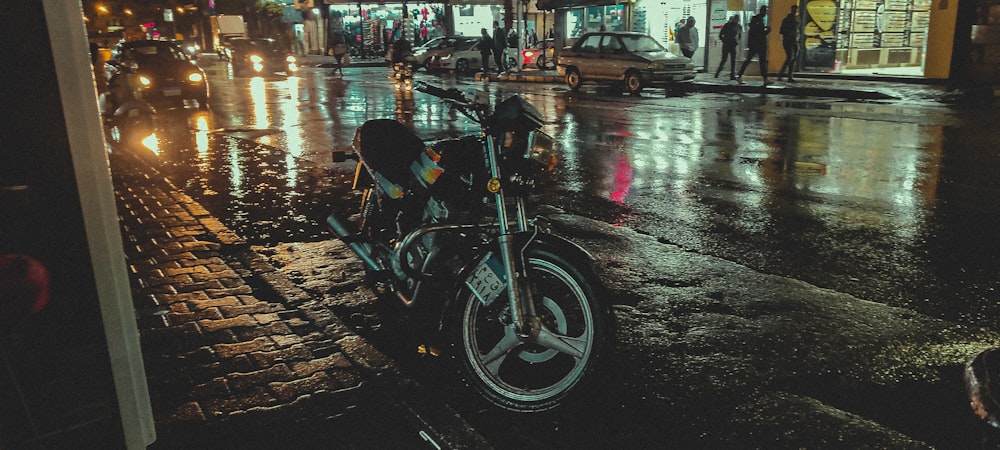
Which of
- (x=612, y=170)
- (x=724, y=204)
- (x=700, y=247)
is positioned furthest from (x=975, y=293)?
(x=612, y=170)

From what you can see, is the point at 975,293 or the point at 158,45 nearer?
the point at 975,293

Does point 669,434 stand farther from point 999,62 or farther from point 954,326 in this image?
point 999,62

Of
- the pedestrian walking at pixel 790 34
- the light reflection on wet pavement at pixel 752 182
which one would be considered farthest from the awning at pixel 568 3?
the light reflection on wet pavement at pixel 752 182

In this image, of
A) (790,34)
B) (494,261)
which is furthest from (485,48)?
(494,261)

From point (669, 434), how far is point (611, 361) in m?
0.40

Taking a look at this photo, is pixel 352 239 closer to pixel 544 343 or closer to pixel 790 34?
pixel 544 343

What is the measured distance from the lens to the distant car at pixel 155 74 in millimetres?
17031

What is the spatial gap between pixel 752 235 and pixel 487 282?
3887mm

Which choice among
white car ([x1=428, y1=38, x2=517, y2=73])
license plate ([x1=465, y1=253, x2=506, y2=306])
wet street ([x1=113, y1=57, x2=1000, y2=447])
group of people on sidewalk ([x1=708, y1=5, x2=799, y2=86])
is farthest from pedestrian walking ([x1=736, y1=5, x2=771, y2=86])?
license plate ([x1=465, y1=253, x2=506, y2=306])

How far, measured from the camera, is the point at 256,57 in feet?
114

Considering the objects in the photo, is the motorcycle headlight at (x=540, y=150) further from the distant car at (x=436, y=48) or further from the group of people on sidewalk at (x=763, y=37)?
the distant car at (x=436, y=48)

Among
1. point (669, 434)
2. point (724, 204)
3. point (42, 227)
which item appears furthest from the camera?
point (724, 204)

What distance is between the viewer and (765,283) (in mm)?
5441

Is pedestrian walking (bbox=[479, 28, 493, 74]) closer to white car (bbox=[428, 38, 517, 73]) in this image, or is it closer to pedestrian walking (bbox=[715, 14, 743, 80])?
white car (bbox=[428, 38, 517, 73])
